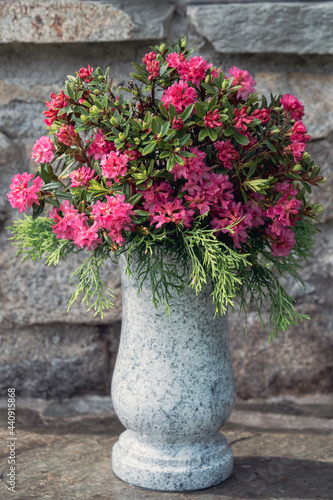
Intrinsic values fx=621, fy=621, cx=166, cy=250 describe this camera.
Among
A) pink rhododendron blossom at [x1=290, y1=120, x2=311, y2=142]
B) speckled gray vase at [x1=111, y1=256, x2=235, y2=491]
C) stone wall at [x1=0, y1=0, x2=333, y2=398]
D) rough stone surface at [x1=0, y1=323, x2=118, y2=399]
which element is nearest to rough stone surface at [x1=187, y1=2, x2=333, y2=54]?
stone wall at [x1=0, y1=0, x2=333, y2=398]

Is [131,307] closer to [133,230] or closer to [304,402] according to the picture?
[133,230]

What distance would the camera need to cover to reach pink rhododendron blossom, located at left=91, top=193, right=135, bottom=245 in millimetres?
1204

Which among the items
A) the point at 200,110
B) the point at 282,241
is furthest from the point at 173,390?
the point at 200,110

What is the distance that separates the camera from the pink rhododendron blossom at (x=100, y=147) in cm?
129

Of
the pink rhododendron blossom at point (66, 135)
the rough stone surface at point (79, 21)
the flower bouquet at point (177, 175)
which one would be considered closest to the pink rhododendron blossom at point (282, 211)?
the flower bouquet at point (177, 175)

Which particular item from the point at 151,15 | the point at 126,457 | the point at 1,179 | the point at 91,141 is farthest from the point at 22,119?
the point at 126,457

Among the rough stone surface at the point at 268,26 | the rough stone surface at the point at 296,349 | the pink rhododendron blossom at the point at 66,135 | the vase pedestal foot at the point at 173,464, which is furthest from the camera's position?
the rough stone surface at the point at 296,349

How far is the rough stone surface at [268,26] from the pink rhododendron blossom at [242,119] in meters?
0.57

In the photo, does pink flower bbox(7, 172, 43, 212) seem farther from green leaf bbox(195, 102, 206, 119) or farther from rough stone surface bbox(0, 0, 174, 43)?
rough stone surface bbox(0, 0, 174, 43)

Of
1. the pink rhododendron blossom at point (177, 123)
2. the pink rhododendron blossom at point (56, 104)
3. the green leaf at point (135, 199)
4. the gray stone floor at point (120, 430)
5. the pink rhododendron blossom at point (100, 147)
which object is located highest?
the pink rhododendron blossom at point (56, 104)

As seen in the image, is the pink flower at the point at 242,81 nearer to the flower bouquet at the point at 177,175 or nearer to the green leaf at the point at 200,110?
the flower bouquet at the point at 177,175

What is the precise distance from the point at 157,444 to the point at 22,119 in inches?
39.8

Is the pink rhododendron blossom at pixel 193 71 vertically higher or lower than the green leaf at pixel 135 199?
higher

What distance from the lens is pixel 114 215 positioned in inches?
47.2
